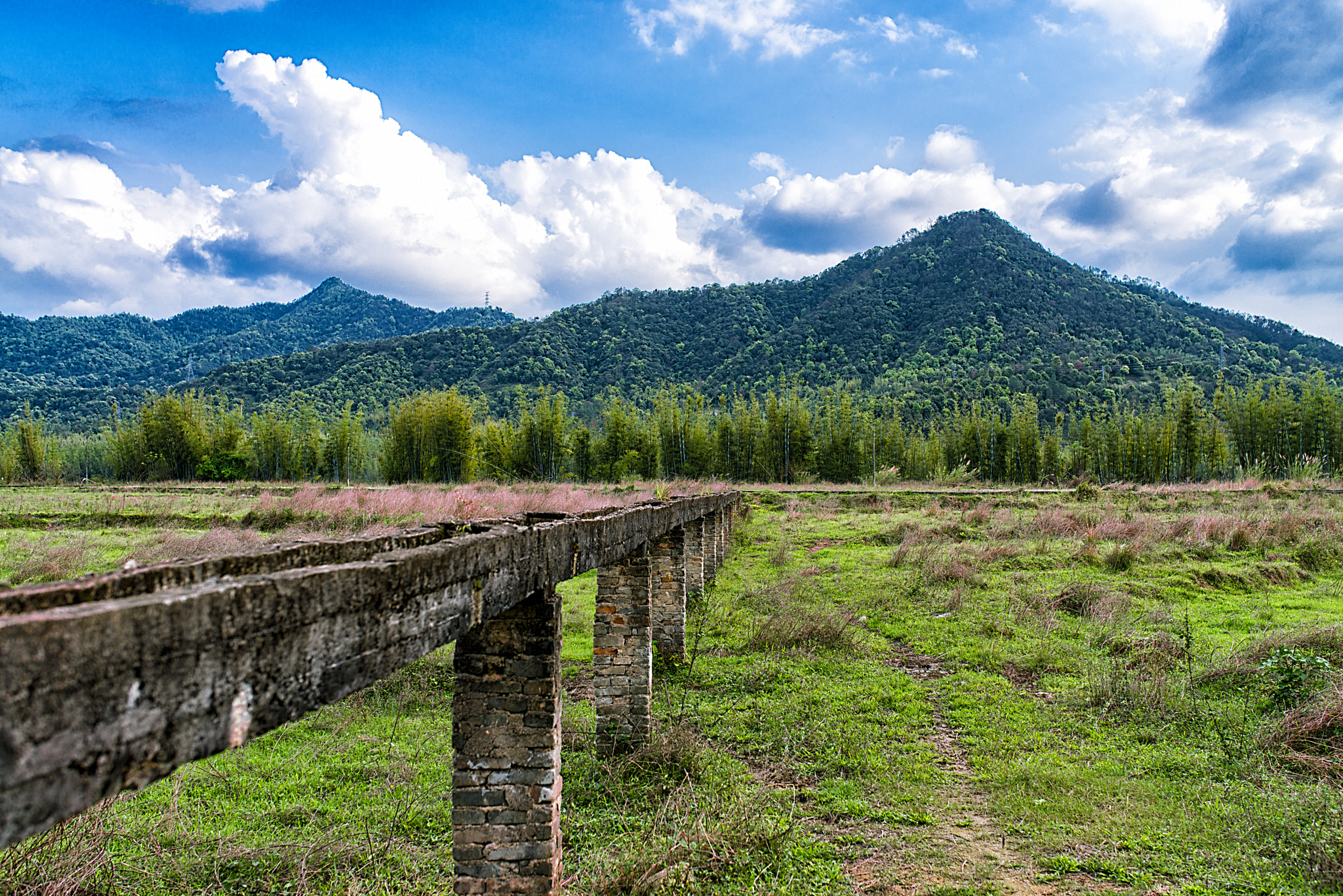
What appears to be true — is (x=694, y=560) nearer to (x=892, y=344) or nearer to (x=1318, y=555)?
(x=1318, y=555)

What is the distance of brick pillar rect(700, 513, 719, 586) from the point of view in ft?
47.4

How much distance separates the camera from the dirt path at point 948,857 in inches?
168

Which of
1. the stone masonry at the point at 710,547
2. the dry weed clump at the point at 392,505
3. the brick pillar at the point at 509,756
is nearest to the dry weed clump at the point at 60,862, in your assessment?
the brick pillar at the point at 509,756

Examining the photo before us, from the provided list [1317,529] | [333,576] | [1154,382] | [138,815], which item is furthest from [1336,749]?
[1154,382]

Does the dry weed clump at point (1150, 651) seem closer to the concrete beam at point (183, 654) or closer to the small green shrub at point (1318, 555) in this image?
the small green shrub at point (1318, 555)

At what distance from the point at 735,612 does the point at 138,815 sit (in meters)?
8.65

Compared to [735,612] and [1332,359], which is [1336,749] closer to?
[735,612]

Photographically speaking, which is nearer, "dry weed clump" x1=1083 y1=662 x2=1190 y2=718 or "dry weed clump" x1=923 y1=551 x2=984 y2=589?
"dry weed clump" x1=1083 y1=662 x2=1190 y2=718

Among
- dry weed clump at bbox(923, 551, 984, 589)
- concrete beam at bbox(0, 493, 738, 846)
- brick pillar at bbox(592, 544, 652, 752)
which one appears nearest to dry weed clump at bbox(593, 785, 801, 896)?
brick pillar at bbox(592, 544, 652, 752)

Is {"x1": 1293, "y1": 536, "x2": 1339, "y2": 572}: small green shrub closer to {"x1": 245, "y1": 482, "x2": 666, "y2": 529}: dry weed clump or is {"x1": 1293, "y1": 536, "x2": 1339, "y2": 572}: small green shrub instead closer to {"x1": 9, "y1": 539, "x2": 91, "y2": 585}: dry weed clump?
{"x1": 245, "y1": 482, "x2": 666, "y2": 529}: dry weed clump

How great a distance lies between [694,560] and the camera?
13.2 metres

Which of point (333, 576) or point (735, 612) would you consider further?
point (735, 612)

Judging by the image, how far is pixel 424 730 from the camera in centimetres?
714

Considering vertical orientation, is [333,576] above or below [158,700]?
above
